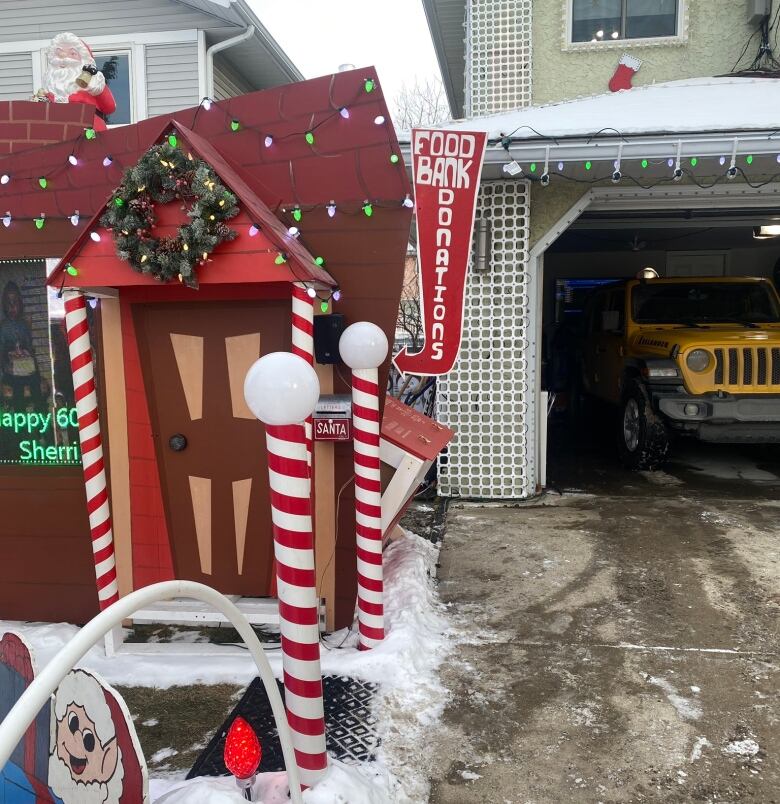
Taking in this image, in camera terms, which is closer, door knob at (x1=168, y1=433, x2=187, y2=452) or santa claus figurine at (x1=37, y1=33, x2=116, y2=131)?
door knob at (x1=168, y1=433, x2=187, y2=452)

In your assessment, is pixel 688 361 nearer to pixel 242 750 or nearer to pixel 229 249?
pixel 229 249

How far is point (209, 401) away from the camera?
152 inches

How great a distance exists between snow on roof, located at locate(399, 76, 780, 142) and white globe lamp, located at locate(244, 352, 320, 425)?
394cm

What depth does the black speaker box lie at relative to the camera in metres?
3.63

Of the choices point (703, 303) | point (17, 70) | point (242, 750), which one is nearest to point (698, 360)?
point (703, 303)

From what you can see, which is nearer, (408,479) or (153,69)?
(408,479)

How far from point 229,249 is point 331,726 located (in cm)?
219

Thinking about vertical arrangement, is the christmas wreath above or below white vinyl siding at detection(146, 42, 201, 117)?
below

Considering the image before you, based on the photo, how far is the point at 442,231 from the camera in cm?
469

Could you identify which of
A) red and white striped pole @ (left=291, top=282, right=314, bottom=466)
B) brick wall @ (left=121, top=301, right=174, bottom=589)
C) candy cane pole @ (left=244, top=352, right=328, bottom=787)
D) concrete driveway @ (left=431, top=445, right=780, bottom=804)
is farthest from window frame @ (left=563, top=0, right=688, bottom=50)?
candy cane pole @ (left=244, top=352, right=328, bottom=787)

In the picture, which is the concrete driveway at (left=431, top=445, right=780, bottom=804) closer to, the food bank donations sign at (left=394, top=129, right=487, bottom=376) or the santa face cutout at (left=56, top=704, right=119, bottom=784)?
the santa face cutout at (left=56, top=704, right=119, bottom=784)

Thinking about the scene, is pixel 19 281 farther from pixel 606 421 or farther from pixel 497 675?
pixel 606 421

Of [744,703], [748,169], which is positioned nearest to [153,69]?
[748,169]

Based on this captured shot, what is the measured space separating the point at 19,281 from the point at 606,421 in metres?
9.78
